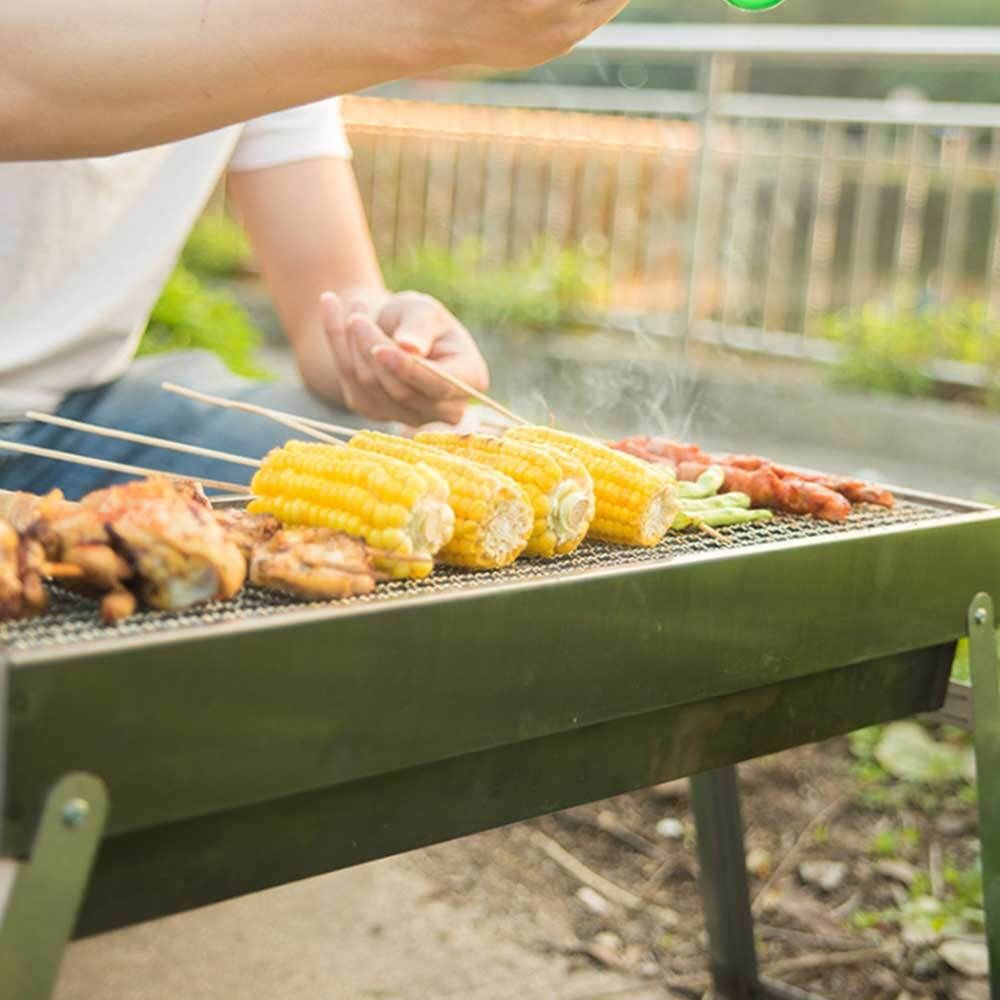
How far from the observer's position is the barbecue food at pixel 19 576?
114cm

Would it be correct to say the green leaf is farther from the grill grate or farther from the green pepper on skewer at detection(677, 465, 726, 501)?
the green pepper on skewer at detection(677, 465, 726, 501)

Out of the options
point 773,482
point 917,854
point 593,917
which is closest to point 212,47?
point 773,482

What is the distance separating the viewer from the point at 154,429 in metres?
2.51

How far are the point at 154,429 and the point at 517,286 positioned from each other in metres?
5.75

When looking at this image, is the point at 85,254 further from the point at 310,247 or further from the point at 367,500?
the point at 367,500

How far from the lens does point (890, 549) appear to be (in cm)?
164

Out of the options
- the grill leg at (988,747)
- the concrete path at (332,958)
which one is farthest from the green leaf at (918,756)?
the grill leg at (988,747)

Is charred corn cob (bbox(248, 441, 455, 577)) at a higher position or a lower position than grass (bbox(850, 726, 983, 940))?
higher

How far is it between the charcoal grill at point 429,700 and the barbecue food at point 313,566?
0.02 metres

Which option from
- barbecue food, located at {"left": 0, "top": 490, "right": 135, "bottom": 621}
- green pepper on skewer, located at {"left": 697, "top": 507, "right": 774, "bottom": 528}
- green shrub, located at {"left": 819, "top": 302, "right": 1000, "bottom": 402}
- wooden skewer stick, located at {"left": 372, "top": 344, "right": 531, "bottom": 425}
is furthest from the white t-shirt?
green shrub, located at {"left": 819, "top": 302, "right": 1000, "bottom": 402}

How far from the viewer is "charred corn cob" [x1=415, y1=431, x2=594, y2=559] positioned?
57.2 inches

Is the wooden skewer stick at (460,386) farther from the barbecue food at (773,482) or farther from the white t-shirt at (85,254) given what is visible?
the white t-shirt at (85,254)

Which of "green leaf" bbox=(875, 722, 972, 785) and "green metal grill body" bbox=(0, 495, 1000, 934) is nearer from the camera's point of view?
"green metal grill body" bbox=(0, 495, 1000, 934)

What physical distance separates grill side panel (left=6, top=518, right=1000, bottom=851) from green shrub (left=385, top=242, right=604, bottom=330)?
6.36 m
